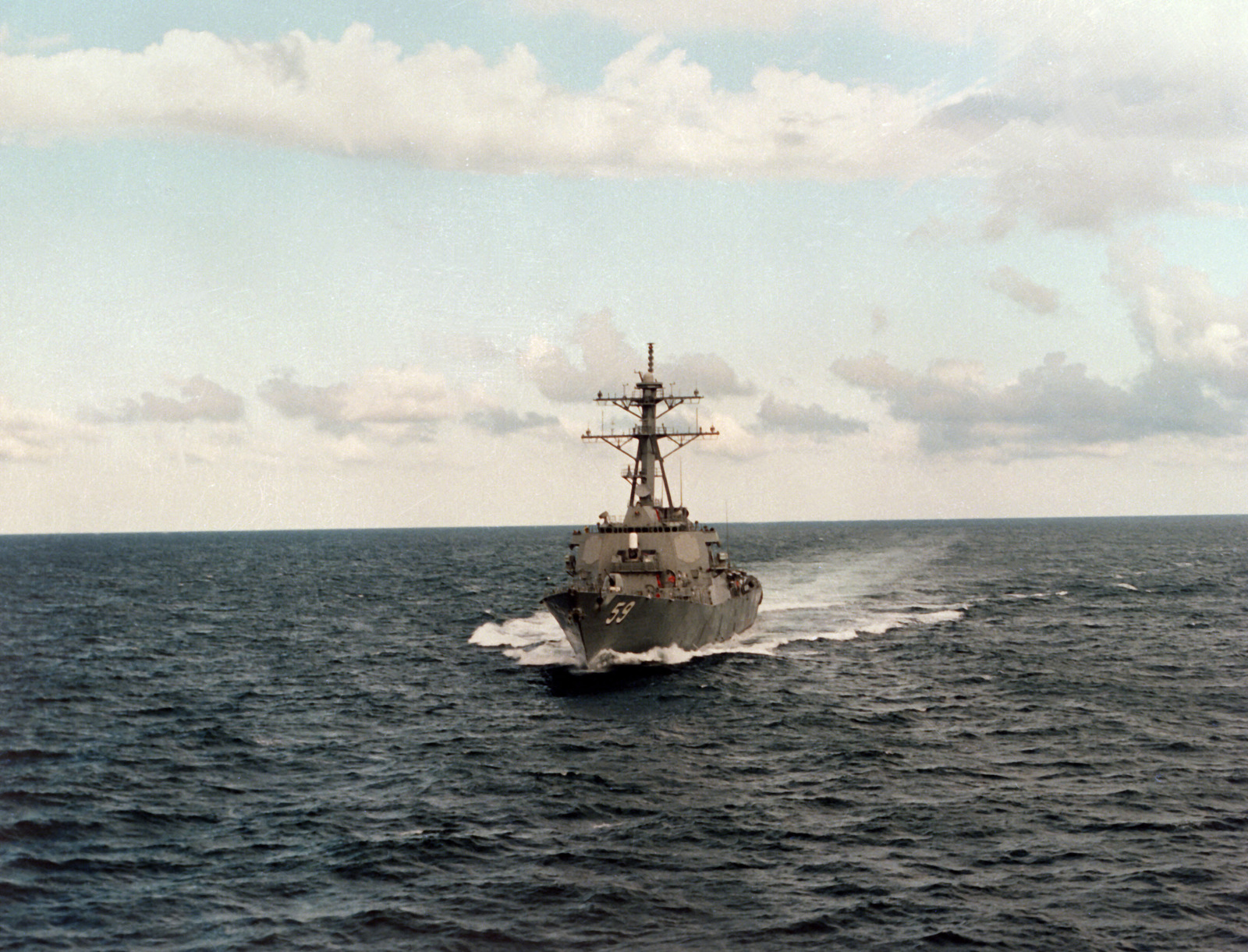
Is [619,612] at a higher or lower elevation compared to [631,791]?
higher

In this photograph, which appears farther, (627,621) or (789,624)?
(789,624)

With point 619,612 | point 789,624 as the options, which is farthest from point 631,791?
point 789,624

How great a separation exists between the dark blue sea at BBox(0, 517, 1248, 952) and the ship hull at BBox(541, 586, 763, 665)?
4.63 feet

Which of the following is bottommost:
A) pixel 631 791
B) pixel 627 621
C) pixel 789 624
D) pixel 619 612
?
pixel 631 791

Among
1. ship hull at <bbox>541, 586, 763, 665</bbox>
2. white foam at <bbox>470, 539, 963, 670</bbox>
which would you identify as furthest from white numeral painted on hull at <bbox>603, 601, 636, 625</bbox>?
white foam at <bbox>470, 539, 963, 670</bbox>

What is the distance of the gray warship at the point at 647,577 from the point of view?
155ft

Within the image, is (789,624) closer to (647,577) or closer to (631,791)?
(647,577)

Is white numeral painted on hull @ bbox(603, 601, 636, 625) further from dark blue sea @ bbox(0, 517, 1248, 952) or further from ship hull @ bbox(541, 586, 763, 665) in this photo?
dark blue sea @ bbox(0, 517, 1248, 952)

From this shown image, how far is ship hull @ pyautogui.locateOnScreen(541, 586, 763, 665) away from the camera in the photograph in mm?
46219

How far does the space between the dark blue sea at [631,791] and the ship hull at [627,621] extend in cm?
141

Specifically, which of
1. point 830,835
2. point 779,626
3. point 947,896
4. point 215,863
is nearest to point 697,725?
point 830,835

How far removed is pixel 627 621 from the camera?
47188 mm

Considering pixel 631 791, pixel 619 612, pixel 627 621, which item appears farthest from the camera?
pixel 627 621

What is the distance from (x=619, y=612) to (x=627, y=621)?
943mm
